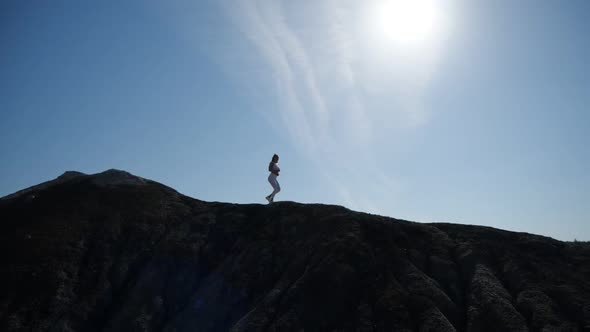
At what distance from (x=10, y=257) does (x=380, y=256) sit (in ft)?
96.4

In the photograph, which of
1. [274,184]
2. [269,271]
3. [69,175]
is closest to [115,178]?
[69,175]

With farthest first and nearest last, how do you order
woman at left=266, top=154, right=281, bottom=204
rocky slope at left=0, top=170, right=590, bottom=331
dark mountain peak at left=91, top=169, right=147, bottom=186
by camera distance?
dark mountain peak at left=91, top=169, right=147, bottom=186 → woman at left=266, top=154, right=281, bottom=204 → rocky slope at left=0, top=170, right=590, bottom=331

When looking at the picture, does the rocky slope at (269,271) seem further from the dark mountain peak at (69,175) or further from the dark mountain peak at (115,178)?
the dark mountain peak at (69,175)

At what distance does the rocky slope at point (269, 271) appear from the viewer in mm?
26688

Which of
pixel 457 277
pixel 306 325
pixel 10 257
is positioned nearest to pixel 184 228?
pixel 10 257

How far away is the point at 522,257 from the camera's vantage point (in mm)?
31250

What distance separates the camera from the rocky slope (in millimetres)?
26688

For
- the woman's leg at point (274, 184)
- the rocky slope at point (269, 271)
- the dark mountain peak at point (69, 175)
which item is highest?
the dark mountain peak at point (69, 175)

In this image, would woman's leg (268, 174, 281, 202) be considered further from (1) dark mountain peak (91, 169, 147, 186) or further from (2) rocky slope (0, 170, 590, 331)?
(1) dark mountain peak (91, 169, 147, 186)

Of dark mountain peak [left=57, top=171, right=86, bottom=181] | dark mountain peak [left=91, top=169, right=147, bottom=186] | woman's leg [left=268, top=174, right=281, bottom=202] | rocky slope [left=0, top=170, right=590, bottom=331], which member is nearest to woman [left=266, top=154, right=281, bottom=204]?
woman's leg [left=268, top=174, right=281, bottom=202]

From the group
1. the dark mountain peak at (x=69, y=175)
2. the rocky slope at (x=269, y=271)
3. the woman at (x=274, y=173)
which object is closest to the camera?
the rocky slope at (x=269, y=271)

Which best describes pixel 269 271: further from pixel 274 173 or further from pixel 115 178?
pixel 115 178

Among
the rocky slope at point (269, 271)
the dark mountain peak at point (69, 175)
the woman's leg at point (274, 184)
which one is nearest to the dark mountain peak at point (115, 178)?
the dark mountain peak at point (69, 175)

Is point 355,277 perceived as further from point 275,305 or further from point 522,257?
point 522,257
